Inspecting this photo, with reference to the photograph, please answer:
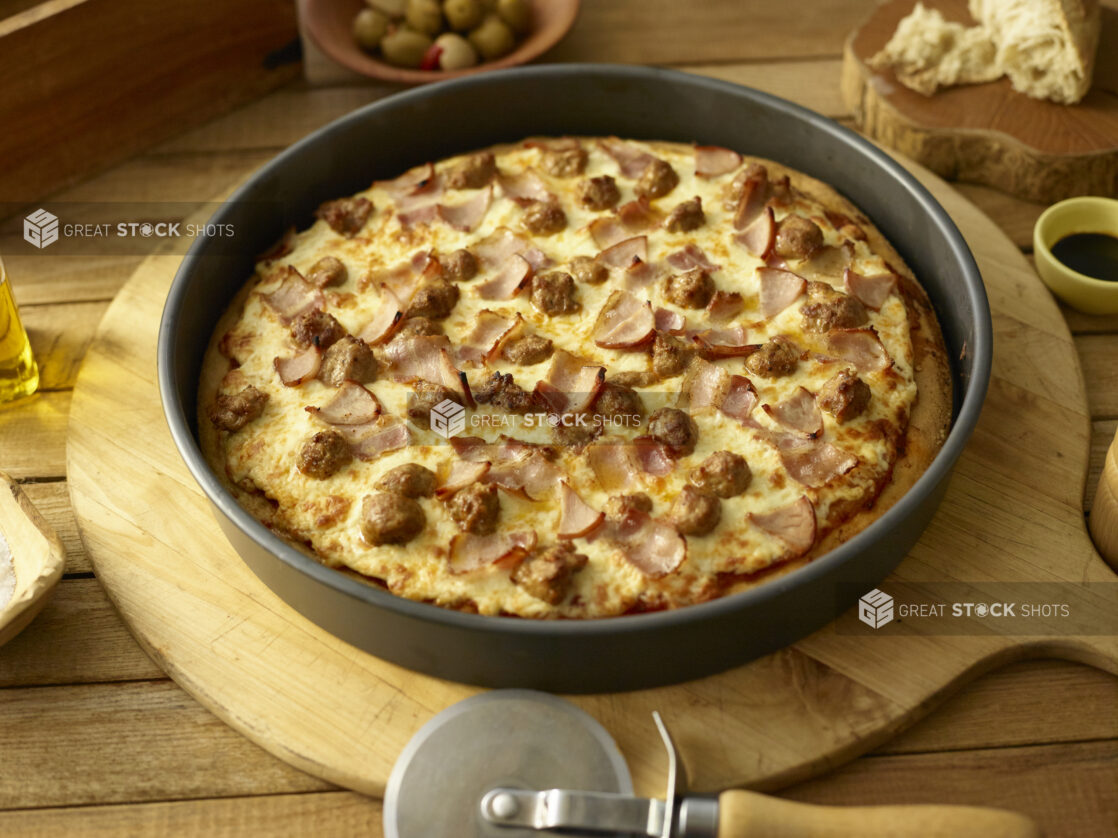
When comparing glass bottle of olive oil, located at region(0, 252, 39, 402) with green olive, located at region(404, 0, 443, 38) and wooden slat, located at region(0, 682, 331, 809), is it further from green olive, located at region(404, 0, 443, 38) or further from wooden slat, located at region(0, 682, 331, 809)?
green olive, located at region(404, 0, 443, 38)

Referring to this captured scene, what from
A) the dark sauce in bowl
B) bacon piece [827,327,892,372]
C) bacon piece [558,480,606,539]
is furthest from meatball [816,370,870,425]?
the dark sauce in bowl

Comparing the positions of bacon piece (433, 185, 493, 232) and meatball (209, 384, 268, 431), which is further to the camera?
bacon piece (433, 185, 493, 232)

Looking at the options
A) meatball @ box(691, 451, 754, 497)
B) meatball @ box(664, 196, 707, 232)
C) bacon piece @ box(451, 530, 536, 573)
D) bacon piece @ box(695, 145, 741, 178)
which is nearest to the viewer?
bacon piece @ box(451, 530, 536, 573)

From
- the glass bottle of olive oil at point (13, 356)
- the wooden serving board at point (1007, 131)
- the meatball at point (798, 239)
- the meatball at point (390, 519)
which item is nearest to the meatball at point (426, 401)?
the meatball at point (390, 519)

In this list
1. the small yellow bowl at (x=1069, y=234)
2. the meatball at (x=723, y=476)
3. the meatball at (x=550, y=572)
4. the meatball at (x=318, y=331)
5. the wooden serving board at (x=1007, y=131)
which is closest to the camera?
the meatball at (x=550, y=572)

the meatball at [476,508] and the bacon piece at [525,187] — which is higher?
the bacon piece at [525,187]

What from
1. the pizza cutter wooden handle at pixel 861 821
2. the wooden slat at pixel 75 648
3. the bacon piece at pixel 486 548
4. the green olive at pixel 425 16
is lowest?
the wooden slat at pixel 75 648

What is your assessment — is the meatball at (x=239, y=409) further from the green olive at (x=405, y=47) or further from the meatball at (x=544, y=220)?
the green olive at (x=405, y=47)
